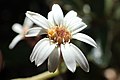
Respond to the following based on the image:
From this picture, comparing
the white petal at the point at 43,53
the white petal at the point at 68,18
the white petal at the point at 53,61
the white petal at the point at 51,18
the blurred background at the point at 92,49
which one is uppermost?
the white petal at the point at 51,18

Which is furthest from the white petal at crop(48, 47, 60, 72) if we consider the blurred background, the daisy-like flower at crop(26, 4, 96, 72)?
the blurred background

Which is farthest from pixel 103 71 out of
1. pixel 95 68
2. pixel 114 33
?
pixel 114 33

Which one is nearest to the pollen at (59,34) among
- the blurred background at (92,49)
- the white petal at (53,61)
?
the white petal at (53,61)

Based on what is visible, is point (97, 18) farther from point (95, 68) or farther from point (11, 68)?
point (11, 68)

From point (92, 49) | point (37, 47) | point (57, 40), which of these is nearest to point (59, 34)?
point (57, 40)

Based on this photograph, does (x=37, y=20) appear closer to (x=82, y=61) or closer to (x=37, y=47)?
(x=37, y=47)

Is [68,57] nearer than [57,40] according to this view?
Yes

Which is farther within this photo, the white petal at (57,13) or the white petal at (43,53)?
the white petal at (57,13)

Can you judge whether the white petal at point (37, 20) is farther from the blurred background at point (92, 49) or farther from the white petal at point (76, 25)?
the blurred background at point (92, 49)

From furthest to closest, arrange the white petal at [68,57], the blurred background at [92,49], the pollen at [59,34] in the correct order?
the blurred background at [92,49] < the pollen at [59,34] < the white petal at [68,57]
